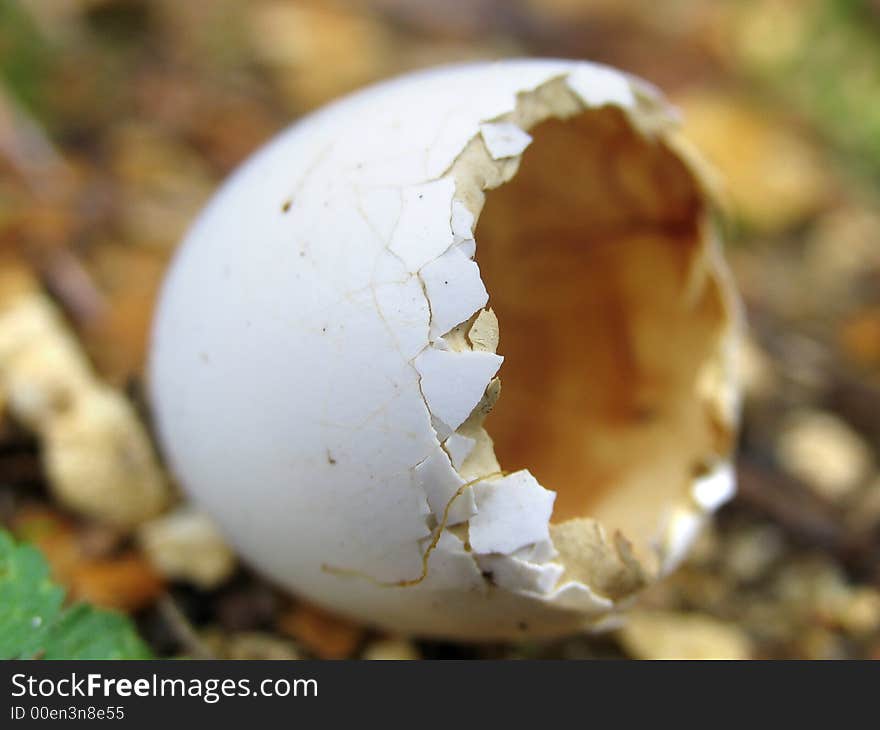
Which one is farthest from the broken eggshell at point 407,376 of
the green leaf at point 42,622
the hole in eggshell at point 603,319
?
the green leaf at point 42,622

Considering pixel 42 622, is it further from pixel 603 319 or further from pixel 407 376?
pixel 603 319

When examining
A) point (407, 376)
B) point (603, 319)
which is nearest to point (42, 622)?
point (407, 376)

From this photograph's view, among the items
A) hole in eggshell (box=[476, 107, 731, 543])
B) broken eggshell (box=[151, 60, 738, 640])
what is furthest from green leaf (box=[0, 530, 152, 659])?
hole in eggshell (box=[476, 107, 731, 543])

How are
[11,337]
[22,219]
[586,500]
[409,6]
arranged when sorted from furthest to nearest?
[409,6], [22,219], [11,337], [586,500]

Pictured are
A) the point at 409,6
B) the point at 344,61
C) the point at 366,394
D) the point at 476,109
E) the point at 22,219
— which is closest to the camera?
the point at 366,394

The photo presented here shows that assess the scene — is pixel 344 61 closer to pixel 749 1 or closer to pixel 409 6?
pixel 409 6

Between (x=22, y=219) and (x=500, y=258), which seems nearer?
(x=500, y=258)

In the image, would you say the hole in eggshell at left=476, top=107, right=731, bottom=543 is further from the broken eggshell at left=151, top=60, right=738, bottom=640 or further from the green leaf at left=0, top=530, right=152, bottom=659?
the green leaf at left=0, top=530, right=152, bottom=659

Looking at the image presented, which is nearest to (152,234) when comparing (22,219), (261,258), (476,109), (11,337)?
(22,219)
